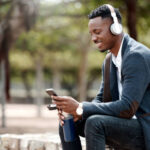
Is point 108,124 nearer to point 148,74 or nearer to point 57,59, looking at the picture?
point 148,74

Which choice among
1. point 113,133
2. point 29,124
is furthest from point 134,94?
point 29,124

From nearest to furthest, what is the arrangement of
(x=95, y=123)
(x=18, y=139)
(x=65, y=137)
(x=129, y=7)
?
(x=95, y=123), (x=65, y=137), (x=18, y=139), (x=129, y=7)

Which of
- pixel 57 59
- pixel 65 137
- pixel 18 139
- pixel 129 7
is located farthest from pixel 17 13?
pixel 57 59

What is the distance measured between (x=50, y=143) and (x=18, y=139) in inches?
18.5

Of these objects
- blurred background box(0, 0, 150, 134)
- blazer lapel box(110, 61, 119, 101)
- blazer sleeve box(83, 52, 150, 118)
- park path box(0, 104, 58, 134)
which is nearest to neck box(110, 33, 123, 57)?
blazer lapel box(110, 61, 119, 101)

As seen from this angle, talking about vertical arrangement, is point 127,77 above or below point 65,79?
above

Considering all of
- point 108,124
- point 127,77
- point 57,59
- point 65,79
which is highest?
point 127,77

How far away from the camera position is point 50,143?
4.61m

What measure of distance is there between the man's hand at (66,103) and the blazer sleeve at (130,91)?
0.07 metres

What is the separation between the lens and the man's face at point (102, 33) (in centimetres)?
324

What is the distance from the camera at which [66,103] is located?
3.08m

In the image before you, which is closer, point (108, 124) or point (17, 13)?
point (108, 124)

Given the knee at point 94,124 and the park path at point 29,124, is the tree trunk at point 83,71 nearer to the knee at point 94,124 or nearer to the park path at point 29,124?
the park path at point 29,124

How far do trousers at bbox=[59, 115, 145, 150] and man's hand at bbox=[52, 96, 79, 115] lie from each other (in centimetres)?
13
